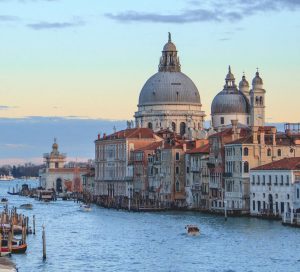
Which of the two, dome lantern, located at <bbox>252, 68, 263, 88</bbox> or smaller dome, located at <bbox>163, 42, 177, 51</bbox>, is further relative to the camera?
smaller dome, located at <bbox>163, 42, 177, 51</bbox>

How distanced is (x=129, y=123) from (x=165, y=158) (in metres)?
29.4

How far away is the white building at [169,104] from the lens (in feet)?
359

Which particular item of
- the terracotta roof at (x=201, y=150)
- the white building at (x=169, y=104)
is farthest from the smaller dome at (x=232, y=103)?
the terracotta roof at (x=201, y=150)

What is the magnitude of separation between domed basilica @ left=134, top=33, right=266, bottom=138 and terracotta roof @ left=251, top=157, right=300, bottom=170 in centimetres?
3875

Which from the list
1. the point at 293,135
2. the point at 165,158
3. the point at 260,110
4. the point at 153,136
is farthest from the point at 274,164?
the point at 260,110

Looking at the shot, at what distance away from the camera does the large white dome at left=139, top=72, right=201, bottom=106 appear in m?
110

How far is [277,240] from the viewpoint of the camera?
1891 inches

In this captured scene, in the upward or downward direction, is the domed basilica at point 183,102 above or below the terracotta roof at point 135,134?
above

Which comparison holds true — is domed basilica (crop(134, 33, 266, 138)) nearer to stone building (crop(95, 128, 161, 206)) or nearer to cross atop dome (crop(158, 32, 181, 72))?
cross atop dome (crop(158, 32, 181, 72))

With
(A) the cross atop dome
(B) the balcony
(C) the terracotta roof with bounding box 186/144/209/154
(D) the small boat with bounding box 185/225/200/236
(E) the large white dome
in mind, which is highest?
(A) the cross atop dome

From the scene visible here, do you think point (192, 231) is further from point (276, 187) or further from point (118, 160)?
point (118, 160)

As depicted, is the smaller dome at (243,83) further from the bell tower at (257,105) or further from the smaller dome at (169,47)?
the smaller dome at (169,47)

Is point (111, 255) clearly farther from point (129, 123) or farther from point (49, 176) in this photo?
point (49, 176)

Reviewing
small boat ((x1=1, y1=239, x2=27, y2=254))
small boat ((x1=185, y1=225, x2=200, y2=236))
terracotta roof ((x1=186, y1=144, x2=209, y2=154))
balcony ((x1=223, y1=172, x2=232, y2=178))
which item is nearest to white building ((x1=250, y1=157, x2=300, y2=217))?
balcony ((x1=223, y1=172, x2=232, y2=178))
